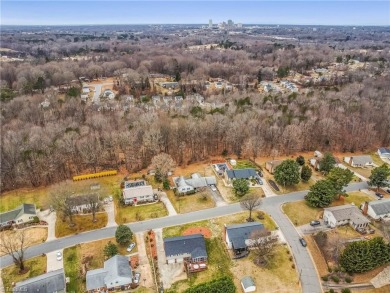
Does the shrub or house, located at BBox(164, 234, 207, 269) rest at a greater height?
house, located at BBox(164, 234, 207, 269)

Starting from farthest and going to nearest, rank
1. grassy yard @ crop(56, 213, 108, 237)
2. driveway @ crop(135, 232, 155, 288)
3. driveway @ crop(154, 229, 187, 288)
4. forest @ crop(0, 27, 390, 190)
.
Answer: forest @ crop(0, 27, 390, 190), grassy yard @ crop(56, 213, 108, 237), driveway @ crop(154, 229, 187, 288), driveway @ crop(135, 232, 155, 288)

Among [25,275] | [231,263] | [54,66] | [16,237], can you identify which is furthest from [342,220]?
[54,66]

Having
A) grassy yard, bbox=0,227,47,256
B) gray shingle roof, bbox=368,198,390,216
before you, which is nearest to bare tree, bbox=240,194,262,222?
gray shingle roof, bbox=368,198,390,216

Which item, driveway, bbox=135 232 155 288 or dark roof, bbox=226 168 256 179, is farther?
dark roof, bbox=226 168 256 179

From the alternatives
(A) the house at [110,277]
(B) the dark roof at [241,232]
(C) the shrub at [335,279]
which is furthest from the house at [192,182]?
(C) the shrub at [335,279]

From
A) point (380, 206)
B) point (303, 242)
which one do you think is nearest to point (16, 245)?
point (303, 242)

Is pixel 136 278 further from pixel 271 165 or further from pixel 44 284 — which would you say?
→ pixel 271 165

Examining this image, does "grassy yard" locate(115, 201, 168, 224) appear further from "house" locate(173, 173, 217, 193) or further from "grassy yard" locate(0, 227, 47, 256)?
"grassy yard" locate(0, 227, 47, 256)

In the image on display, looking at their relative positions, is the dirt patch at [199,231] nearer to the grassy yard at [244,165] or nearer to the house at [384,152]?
the grassy yard at [244,165]
